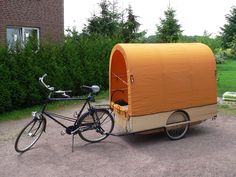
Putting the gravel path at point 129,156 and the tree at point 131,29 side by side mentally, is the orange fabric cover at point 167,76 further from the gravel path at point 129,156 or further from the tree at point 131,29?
the tree at point 131,29

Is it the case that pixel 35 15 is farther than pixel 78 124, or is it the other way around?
pixel 35 15

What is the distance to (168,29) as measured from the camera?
107ft

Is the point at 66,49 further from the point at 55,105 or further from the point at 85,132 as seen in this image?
the point at 85,132

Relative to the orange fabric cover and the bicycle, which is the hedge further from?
the orange fabric cover

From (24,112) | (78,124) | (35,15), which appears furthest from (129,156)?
(35,15)

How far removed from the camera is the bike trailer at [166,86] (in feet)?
24.0

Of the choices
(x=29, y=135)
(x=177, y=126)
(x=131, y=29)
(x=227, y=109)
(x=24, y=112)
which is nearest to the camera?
(x=29, y=135)

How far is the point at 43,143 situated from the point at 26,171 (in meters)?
1.63

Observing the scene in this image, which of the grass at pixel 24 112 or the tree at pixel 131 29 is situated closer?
the grass at pixel 24 112

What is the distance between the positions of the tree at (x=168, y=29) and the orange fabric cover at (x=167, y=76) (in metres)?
24.2

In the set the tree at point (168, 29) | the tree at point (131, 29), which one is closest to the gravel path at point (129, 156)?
the tree at point (131, 29)

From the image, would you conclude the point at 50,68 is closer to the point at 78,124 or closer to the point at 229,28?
the point at 78,124

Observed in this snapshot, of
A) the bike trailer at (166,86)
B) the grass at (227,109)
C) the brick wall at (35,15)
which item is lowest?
the grass at (227,109)

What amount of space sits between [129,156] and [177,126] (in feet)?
5.11
